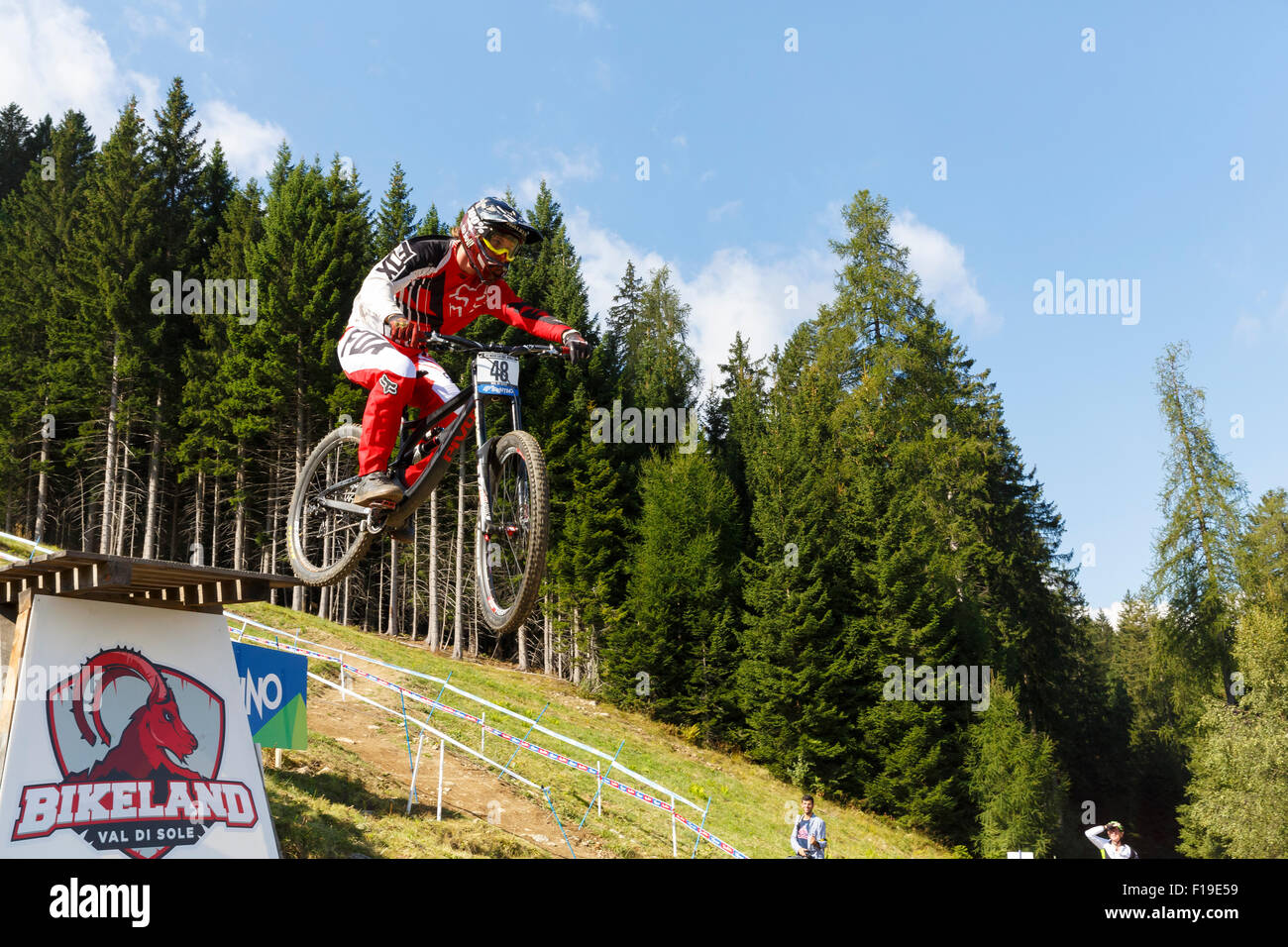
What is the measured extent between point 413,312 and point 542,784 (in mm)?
17260

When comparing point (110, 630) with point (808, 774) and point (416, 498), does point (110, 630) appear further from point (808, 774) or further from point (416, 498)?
point (808, 774)

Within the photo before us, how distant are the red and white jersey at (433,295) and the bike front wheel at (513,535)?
938mm

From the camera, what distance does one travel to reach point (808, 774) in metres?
32.6

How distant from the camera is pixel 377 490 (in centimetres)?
596

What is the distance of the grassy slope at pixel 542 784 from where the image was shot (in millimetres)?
14227

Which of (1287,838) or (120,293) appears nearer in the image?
(1287,838)

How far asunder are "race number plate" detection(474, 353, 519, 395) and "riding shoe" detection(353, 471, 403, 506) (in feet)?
2.85

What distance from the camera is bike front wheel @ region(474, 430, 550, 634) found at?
5.54 meters

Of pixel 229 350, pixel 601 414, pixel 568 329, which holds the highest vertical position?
pixel 229 350

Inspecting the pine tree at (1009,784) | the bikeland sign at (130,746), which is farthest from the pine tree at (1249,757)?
the bikeland sign at (130,746)

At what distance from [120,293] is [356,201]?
10727 mm

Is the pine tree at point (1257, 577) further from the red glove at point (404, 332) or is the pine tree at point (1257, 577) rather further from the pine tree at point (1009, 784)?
the red glove at point (404, 332)

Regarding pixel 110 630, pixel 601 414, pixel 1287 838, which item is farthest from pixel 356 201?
pixel 1287 838
